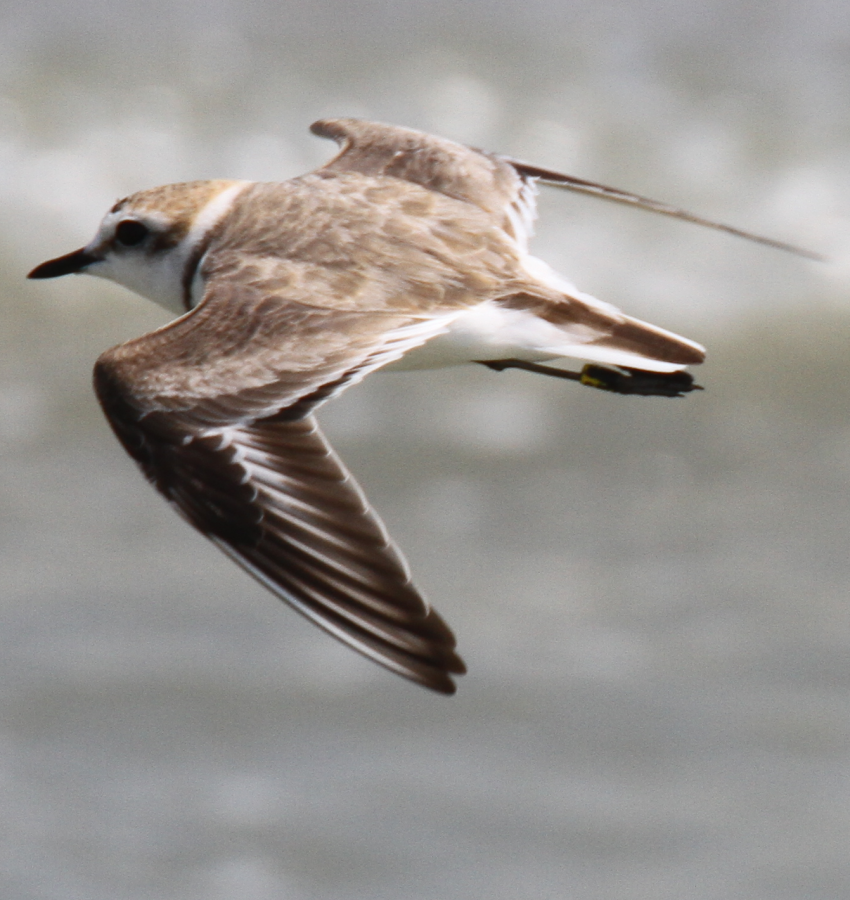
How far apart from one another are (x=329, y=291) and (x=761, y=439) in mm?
5822

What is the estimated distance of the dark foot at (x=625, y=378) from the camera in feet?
15.3

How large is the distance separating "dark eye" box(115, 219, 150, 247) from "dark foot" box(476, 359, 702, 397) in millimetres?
883

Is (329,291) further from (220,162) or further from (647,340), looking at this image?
(220,162)

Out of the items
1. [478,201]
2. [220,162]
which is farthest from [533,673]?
[478,201]

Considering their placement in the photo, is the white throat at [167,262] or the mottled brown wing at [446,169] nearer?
the white throat at [167,262]

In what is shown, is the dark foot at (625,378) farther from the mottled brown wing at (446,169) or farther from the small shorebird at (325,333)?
the mottled brown wing at (446,169)

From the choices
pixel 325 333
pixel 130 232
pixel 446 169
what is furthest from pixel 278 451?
pixel 446 169

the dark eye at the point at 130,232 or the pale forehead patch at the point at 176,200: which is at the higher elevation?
the pale forehead patch at the point at 176,200

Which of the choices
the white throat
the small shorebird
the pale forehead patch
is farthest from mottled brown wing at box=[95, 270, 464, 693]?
the pale forehead patch

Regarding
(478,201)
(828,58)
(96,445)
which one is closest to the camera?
(478,201)

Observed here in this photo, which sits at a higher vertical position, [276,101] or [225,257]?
[276,101]

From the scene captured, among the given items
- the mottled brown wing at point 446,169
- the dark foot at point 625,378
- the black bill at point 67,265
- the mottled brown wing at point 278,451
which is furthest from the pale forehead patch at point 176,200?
the dark foot at point 625,378

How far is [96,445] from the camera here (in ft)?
31.4

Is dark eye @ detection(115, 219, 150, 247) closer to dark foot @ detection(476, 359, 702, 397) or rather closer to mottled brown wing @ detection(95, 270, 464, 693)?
mottled brown wing @ detection(95, 270, 464, 693)
